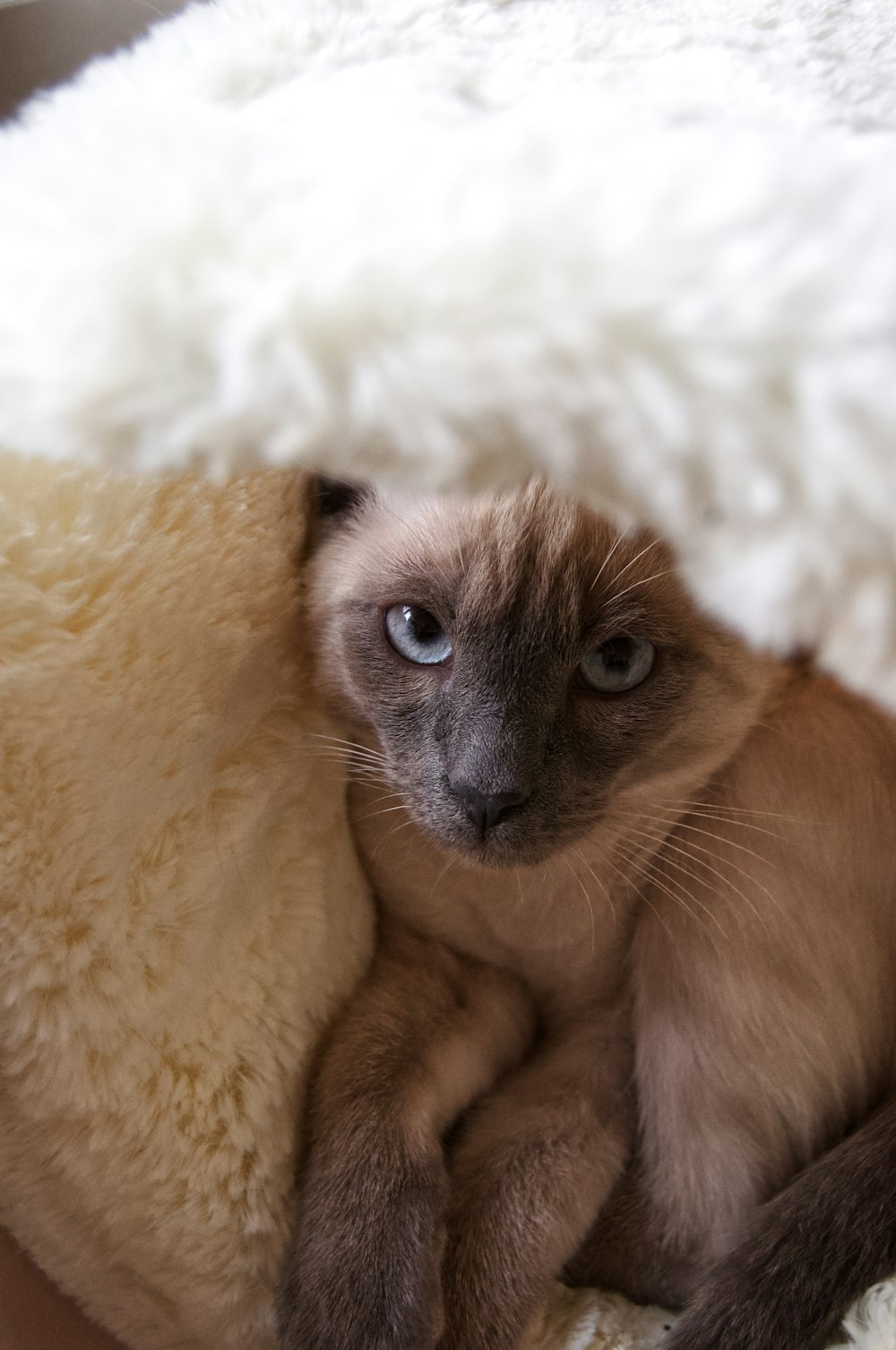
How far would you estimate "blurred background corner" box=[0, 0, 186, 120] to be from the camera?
1.20 m

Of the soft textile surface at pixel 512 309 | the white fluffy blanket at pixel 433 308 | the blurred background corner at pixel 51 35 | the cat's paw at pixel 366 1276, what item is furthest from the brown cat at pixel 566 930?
the blurred background corner at pixel 51 35

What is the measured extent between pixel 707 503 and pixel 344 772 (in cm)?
75

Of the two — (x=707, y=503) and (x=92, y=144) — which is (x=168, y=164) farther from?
(x=707, y=503)

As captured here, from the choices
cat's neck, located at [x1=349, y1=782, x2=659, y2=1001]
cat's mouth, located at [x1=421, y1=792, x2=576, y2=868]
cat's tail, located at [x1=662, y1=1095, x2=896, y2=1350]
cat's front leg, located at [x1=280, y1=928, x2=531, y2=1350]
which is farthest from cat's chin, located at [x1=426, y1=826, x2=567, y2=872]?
cat's tail, located at [x1=662, y1=1095, x2=896, y2=1350]

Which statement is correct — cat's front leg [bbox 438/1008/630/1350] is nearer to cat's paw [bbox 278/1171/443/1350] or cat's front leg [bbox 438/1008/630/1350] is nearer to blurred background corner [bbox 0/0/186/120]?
cat's paw [bbox 278/1171/443/1350]

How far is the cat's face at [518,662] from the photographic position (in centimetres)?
83

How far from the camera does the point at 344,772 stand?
110 centimetres

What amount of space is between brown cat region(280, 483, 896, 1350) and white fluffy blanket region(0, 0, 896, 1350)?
0.79ft

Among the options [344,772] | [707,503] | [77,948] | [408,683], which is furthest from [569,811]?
[707,503]

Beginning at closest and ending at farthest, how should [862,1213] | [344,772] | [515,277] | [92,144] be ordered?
1. [515,277]
2. [92,144]
3. [862,1213]
4. [344,772]

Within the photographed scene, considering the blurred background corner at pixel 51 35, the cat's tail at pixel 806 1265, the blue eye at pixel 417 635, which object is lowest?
the cat's tail at pixel 806 1265

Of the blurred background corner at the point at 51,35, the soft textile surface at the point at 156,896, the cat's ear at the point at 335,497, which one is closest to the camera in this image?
the soft textile surface at the point at 156,896

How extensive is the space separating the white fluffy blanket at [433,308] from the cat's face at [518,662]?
235 millimetres

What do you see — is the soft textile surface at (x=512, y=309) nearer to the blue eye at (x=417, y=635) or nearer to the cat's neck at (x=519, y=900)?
the blue eye at (x=417, y=635)
